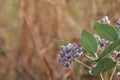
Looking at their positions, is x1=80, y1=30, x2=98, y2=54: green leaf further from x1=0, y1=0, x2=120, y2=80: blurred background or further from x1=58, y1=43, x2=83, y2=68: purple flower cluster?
x1=0, y1=0, x2=120, y2=80: blurred background

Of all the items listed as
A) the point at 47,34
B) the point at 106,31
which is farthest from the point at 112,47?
the point at 47,34

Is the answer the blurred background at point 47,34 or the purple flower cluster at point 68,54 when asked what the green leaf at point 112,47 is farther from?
the blurred background at point 47,34

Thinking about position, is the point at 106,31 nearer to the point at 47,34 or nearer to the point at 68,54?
the point at 68,54

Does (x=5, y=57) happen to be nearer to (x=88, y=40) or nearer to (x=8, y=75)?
(x=8, y=75)

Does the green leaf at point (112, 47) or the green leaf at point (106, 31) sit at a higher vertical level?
the green leaf at point (106, 31)

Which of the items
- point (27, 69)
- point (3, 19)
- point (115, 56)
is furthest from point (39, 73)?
point (115, 56)

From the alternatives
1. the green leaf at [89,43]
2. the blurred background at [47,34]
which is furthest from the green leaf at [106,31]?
the blurred background at [47,34]

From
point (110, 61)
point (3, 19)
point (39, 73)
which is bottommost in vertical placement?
point (110, 61)
